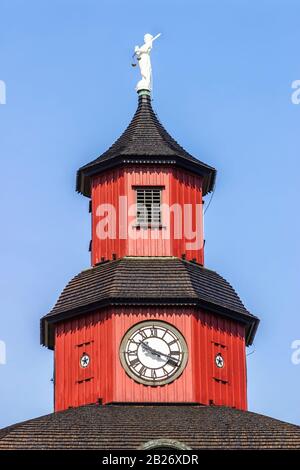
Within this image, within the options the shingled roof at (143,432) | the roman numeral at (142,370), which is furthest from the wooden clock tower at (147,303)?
the shingled roof at (143,432)

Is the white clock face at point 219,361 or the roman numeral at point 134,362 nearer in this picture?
the roman numeral at point 134,362

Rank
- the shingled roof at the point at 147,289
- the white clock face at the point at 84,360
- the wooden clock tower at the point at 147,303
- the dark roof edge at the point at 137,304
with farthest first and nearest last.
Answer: the white clock face at the point at 84,360 < the shingled roof at the point at 147,289 < the dark roof edge at the point at 137,304 < the wooden clock tower at the point at 147,303

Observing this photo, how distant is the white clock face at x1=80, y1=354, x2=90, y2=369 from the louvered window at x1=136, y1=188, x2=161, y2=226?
579 centimetres

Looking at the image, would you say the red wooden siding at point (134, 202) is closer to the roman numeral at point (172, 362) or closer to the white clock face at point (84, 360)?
the white clock face at point (84, 360)

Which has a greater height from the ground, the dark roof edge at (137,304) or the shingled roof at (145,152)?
the shingled roof at (145,152)

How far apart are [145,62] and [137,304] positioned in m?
11.5

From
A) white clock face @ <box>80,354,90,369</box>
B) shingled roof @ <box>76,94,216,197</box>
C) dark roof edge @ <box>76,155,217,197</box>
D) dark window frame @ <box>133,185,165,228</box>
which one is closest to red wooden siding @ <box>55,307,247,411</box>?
white clock face @ <box>80,354,90,369</box>

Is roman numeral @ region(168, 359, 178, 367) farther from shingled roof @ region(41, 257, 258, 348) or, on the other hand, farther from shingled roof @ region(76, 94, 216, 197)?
shingled roof @ region(76, 94, 216, 197)

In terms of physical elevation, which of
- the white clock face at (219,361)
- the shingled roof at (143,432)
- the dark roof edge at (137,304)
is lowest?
the shingled roof at (143,432)

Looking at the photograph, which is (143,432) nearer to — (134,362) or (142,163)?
(134,362)

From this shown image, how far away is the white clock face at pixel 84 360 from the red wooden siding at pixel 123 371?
0.15m

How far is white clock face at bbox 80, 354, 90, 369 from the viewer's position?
274 ft

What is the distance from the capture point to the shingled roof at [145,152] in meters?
87.2
